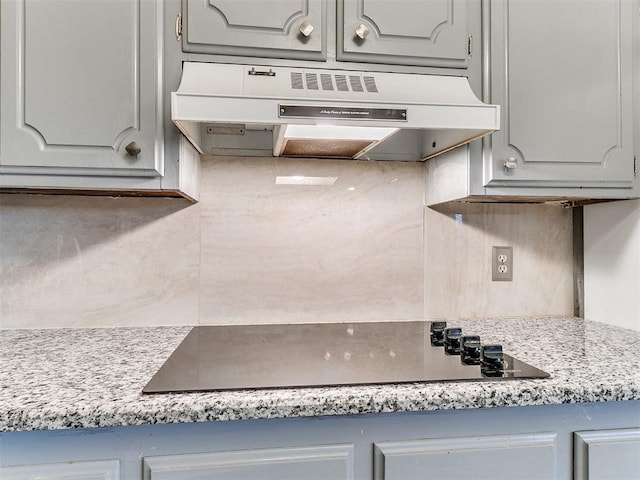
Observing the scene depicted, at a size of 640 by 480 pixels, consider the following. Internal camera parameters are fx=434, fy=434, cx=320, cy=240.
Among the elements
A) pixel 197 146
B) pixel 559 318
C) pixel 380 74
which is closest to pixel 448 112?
pixel 380 74

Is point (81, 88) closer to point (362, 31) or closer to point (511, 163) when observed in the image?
point (362, 31)

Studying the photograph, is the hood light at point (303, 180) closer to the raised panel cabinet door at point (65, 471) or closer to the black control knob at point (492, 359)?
the black control knob at point (492, 359)

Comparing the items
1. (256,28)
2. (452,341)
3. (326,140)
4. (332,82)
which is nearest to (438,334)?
(452,341)

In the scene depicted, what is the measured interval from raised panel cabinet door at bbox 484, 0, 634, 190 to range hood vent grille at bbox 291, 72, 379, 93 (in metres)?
0.37

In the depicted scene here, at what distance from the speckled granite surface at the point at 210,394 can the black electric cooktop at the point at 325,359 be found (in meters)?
→ 0.04

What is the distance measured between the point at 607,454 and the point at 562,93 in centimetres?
91

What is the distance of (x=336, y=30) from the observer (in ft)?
3.71

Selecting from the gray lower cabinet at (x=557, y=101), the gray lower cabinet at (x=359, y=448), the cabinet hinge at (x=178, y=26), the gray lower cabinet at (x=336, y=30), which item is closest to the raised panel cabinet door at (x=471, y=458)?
the gray lower cabinet at (x=359, y=448)

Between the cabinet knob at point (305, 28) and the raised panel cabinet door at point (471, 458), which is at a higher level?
the cabinet knob at point (305, 28)

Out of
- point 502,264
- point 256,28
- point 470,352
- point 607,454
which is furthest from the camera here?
point 502,264

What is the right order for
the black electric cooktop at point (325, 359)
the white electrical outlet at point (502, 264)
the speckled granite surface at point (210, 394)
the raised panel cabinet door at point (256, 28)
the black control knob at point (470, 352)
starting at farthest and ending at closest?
the white electrical outlet at point (502, 264) → the raised panel cabinet door at point (256, 28) → the black control knob at point (470, 352) → the black electric cooktop at point (325, 359) → the speckled granite surface at point (210, 394)

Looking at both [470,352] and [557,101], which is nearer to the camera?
[470,352]

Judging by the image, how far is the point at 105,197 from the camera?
1344 millimetres

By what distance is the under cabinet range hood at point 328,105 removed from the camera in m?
0.92
